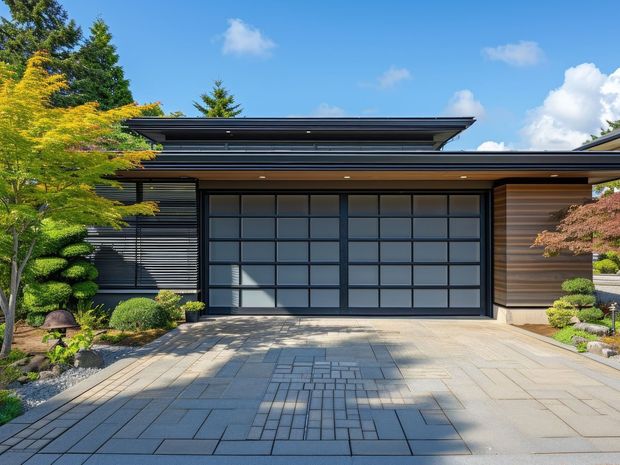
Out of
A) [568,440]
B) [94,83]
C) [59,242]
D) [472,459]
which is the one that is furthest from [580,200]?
[94,83]

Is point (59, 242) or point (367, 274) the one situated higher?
point (59, 242)

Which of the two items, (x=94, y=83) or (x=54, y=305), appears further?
(x=94, y=83)

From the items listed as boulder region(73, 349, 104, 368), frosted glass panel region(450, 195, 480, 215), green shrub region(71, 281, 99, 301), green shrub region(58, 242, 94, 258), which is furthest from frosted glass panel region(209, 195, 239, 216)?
frosted glass panel region(450, 195, 480, 215)

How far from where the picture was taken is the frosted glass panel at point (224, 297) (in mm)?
10141

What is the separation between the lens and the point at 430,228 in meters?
10.1

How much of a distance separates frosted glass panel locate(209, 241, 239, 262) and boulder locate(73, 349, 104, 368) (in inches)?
178

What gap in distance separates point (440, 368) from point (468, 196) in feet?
18.4

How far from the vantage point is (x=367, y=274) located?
33.1ft

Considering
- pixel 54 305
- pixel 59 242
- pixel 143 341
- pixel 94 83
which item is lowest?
pixel 143 341

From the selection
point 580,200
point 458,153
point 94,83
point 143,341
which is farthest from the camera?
point 94,83

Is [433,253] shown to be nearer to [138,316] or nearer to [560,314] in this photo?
[560,314]

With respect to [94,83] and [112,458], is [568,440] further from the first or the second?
[94,83]

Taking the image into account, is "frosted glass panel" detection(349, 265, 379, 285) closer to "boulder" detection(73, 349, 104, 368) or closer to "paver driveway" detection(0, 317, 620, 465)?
"paver driveway" detection(0, 317, 620, 465)

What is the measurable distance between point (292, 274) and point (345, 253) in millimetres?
1523
